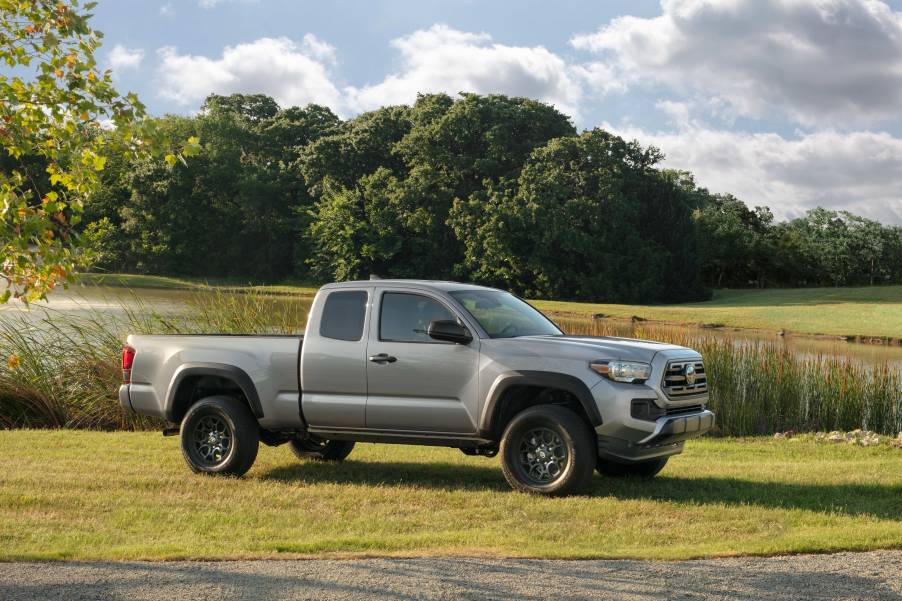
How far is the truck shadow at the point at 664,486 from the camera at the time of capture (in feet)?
31.2

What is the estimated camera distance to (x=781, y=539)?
25.8 ft

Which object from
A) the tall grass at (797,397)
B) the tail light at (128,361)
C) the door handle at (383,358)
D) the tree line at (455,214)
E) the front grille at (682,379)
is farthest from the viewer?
the tree line at (455,214)

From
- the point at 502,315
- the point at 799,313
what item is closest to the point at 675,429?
the point at 502,315

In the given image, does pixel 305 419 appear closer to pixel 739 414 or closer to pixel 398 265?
pixel 739 414

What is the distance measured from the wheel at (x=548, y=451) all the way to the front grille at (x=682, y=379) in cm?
87

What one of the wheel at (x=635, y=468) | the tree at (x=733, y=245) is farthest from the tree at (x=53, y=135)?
the tree at (x=733, y=245)

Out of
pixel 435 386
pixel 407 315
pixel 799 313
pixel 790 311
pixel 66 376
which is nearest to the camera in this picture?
pixel 435 386

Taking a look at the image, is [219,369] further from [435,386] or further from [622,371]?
[622,371]

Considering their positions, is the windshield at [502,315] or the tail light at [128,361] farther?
the tail light at [128,361]

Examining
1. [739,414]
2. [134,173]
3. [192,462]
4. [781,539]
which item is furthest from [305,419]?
[134,173]

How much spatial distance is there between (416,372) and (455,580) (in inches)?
143

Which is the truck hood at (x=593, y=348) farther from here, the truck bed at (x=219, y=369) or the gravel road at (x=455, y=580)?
the gravel road at (x=455, y=580)

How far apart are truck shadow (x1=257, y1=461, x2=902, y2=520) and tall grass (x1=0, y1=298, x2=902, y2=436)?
5075 millimetres

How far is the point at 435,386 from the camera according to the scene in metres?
9.66
